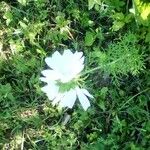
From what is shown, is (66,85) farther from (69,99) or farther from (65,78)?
(69,99)

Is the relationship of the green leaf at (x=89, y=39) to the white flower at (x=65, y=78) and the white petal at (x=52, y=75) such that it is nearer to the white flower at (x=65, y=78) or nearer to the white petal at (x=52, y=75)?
the white flower at (x=65, y=78)

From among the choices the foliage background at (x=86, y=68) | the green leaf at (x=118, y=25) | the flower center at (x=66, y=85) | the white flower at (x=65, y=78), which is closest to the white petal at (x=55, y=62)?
the white flower at (x=65, y=78)

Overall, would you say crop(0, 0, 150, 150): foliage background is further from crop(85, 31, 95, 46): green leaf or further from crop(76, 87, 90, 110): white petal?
crop(76, 87, 90, 110): white petal

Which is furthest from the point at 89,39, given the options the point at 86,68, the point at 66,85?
the point at 66,85

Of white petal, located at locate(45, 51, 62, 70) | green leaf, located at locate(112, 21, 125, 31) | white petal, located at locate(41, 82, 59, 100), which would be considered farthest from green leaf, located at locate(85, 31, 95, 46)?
white petal, located at locate(41, 82, 59, 100)

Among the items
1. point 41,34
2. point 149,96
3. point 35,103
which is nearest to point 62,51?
point 41,34

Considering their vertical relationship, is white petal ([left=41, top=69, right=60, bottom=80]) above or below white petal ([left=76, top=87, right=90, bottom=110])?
above
